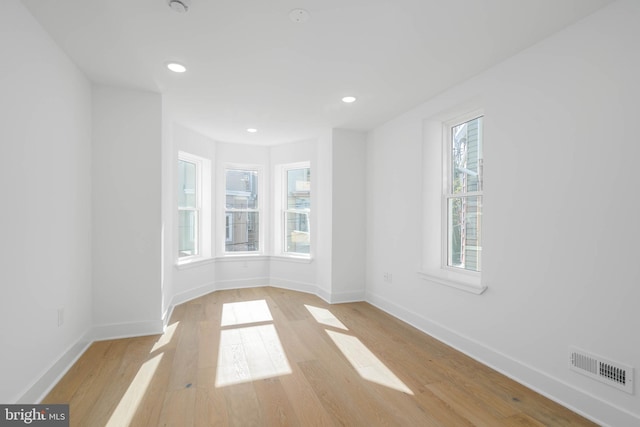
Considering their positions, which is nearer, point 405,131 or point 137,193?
point 137,193

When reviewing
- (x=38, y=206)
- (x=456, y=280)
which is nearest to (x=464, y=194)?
(x=456, y=280)

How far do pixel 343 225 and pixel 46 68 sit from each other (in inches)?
133

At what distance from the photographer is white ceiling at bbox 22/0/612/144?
1804 mm

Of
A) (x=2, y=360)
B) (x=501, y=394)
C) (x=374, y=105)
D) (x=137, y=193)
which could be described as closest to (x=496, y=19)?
(x=374, y=105)

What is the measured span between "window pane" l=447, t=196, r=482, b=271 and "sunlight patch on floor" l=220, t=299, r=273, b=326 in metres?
2.26

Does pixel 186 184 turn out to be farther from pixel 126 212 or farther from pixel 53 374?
pixel 53 374

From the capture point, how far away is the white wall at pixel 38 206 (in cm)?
170

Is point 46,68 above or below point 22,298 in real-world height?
above

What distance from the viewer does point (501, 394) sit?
2094mm

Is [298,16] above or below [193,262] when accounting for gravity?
above

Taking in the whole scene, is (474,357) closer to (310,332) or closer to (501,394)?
(501,394)

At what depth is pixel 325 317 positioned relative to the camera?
12.0 ft

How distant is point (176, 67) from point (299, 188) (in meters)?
2.87

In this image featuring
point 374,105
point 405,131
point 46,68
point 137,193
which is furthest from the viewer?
point 405,131
